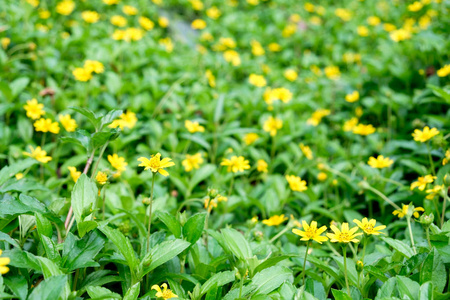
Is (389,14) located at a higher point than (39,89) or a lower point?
higher

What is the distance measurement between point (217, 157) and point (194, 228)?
50.4 inches

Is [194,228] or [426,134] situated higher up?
[426,134]

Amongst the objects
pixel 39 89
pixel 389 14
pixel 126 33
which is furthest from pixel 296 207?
pixel 389 14

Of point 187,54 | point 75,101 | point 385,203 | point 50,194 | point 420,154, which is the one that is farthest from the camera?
point 187,54

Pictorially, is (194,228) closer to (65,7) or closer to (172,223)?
(172,223)

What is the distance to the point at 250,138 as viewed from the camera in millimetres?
2854

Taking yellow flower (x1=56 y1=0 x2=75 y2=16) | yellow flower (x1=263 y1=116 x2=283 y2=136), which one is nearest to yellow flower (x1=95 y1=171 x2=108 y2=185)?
yellow flower (x1=263 y1=116 x2=283 y2=136)

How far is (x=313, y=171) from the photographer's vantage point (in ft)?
8.81

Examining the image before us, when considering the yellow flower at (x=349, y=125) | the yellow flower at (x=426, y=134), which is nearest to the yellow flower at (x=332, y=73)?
the yellow flower at (x=349, y=125)

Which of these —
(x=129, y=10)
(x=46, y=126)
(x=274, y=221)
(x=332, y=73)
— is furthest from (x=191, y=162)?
(x=129, y=10)

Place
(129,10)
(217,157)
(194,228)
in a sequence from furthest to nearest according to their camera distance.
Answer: (129,10)
(217,157)
(194,228)

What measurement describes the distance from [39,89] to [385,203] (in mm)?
2511

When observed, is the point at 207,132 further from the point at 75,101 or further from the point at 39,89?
the point at 39,89

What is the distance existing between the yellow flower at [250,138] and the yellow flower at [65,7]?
2449 mm
